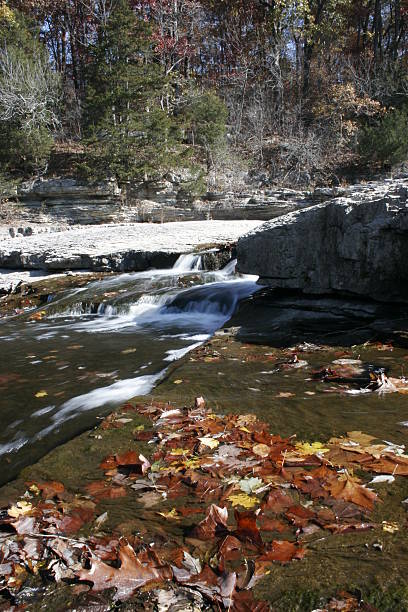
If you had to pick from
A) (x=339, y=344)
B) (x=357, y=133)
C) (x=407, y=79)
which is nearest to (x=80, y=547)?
(x=339, y=344)

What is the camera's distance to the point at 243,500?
6.06 feet

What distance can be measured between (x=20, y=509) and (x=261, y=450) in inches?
43.7

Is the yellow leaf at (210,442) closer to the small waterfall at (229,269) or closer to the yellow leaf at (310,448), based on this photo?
the yellow leaf at (310,448)

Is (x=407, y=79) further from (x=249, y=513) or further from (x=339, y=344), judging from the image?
(x=249, y=513)

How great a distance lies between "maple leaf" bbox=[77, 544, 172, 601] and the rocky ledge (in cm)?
871

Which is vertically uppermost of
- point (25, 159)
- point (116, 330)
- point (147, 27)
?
point (147, 27)

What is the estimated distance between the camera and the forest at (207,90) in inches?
772

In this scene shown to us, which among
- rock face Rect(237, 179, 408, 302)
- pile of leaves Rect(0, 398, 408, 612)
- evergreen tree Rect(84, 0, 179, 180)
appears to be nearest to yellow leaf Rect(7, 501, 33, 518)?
pile of leaves Rect(0, 398, 408, 612)

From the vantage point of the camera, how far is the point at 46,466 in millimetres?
2291

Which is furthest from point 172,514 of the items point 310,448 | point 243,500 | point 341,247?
point 341,247

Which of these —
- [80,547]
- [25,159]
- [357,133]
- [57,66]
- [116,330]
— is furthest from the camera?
[57,66]

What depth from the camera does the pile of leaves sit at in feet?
4.73

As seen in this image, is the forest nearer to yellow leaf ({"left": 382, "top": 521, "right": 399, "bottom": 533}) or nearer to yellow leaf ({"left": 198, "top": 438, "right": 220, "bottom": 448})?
yellow leaf ({"left": 198, "top": 438, "right": 220, "bottom": 448})

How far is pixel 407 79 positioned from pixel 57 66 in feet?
70.6
